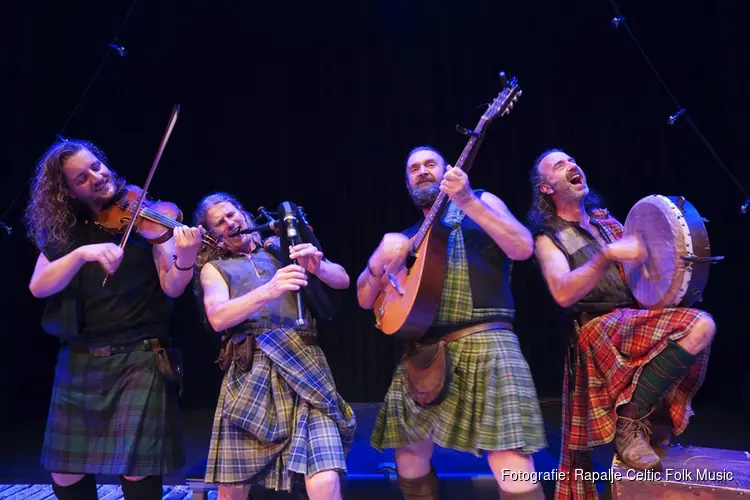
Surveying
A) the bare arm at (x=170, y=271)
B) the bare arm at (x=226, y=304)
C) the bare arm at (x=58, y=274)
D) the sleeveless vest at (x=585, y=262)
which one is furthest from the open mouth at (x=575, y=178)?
the bare arm at (x=58, y=274)

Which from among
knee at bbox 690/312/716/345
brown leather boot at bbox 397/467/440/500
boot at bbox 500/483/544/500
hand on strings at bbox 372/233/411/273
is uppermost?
hand on strings at bbox 372/233/411/273

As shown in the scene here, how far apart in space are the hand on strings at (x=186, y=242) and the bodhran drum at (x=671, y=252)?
1.78 meters

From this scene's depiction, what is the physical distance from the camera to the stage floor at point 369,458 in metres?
2.90

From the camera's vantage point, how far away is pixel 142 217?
101 inches

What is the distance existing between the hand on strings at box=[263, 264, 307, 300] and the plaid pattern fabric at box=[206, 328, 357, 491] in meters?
0.30

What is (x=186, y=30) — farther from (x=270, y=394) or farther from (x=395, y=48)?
(x=270, y=394)

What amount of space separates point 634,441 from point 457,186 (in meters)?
1.17

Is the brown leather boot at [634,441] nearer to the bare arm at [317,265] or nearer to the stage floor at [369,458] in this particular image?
the stage floor at [369,458]

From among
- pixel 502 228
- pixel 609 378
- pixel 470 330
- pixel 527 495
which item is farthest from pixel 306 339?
pixel 609 378

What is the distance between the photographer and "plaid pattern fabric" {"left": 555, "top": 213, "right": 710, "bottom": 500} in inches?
86.7

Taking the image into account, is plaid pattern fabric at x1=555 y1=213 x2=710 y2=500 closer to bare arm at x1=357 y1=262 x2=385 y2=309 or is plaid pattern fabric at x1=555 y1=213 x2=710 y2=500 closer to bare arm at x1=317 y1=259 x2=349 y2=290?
bare arm at x1=357 y1=262 x2=385 y2=309

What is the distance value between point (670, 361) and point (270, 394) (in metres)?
1.53

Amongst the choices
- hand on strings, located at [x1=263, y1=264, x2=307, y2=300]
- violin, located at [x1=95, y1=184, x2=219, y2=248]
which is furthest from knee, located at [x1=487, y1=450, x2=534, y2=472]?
violin, located at [x1=95, y1=184, x2=219, y2=248]

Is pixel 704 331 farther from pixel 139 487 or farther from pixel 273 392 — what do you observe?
pixel 139 487
